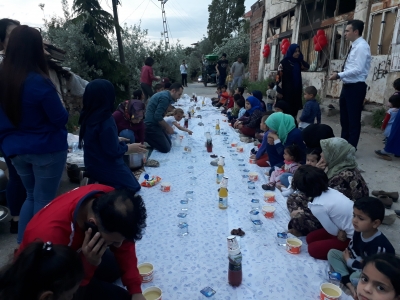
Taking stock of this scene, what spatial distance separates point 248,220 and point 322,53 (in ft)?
29.3

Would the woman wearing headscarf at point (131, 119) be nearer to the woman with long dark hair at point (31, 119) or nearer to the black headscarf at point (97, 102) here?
the black headscarf at point (97, 102)

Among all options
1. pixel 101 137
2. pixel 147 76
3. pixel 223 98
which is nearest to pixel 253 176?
pixel 101 137

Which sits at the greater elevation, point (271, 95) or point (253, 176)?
point (271, 95)

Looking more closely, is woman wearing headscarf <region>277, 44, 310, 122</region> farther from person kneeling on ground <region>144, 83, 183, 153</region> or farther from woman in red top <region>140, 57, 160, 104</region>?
woman in red top <region>140, 57, 160, 104</region>

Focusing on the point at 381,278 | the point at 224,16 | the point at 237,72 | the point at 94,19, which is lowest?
the point at 381,278

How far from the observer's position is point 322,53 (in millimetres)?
10312

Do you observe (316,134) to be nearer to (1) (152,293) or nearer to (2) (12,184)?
(1) (152,293)

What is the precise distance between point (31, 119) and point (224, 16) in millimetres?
38661

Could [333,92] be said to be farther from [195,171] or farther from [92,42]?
[92,42]

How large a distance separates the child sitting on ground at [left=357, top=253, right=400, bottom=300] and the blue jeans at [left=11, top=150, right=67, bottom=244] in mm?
2317

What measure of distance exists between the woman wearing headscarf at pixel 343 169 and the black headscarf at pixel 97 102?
2.30 metres

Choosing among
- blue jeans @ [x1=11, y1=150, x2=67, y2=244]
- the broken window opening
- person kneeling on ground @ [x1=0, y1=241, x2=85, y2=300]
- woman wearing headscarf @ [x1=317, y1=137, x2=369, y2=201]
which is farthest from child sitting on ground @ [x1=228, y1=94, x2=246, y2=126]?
person kneeling on ground @ [x1=0, y1=241, x2=85, y2=300]

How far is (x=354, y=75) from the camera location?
464 centimetres

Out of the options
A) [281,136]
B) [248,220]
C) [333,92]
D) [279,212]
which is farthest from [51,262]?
[333,92]
